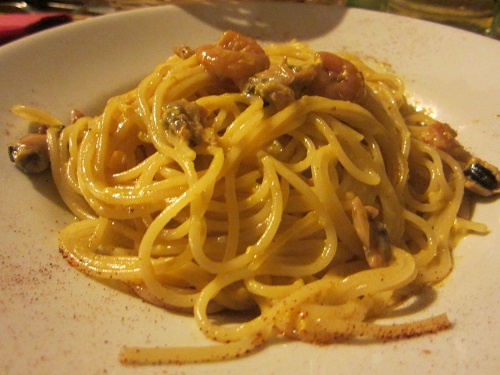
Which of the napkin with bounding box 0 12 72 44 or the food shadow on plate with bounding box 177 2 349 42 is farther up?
the food shadow on plate with bounding box 177 2 349 42

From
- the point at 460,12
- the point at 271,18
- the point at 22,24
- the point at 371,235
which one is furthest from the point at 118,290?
the point at 460,12

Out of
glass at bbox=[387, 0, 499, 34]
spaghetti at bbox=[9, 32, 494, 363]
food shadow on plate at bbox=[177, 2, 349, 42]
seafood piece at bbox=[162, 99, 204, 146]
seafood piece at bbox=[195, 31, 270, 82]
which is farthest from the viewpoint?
glass at bbox=[387, 0, 499, 34]

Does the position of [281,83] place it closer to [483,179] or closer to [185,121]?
[185,121]

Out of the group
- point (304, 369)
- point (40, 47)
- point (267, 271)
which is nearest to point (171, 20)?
point (40, 47)

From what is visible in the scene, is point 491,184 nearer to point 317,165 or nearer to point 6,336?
point 317,165

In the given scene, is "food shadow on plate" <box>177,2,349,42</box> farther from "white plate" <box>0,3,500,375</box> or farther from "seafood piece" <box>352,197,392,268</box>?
"seafood piece" <box>352,197,392,268</box>

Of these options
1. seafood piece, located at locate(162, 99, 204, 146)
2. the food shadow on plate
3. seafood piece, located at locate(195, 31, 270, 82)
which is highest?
seafood piece, located at locate(195, 31, 270, 82)

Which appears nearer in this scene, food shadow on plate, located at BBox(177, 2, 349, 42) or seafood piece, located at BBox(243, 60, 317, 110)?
seafood piece, located at BBox(243, 60, 317, 110)

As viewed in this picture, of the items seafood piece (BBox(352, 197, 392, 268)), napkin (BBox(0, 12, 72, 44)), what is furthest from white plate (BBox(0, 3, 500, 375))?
napkin (BBox(0, 12, 72, 44))
